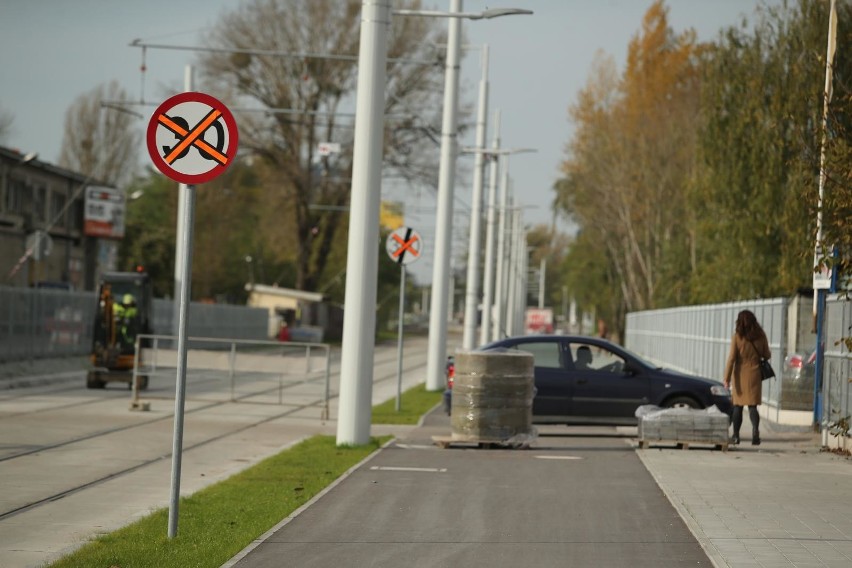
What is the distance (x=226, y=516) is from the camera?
11477mm

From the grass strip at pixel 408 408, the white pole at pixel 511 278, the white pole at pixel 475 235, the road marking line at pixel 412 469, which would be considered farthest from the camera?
the white pole at pixel 511 278

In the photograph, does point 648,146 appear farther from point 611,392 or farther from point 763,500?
point 763,500

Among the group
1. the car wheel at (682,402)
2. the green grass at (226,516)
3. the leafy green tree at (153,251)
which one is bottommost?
the green grass at (226,516)

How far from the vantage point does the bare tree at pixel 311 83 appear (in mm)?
60094

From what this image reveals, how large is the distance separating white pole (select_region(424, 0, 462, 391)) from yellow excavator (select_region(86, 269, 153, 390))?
21.8ft

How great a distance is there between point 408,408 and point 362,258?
30.1 ft

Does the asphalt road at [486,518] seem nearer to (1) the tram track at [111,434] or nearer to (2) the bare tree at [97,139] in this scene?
(1) the tram track at [111,434]

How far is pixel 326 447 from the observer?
707 inches

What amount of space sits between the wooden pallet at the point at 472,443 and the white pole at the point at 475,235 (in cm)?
1905

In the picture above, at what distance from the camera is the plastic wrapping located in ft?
60.4

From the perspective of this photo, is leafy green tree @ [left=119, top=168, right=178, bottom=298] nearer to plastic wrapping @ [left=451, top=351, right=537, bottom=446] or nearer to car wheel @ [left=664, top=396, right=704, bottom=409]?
car wheel @ [left=664, top=396, right=704, bottom=409]

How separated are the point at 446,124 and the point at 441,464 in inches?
710

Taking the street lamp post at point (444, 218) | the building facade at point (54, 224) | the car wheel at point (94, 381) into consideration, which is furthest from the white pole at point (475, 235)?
the building facade at point (54, 224)

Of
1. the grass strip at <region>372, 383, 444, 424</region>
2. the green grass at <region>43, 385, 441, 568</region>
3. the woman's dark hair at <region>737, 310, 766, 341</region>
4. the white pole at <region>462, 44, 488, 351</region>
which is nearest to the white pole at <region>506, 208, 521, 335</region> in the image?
the white pole at <region>462, 44, 488, 351</region>
